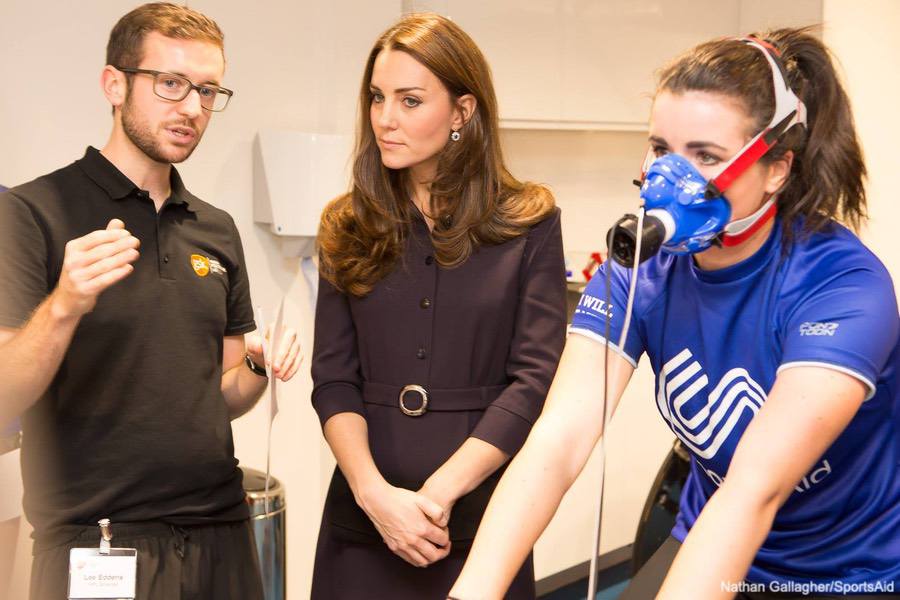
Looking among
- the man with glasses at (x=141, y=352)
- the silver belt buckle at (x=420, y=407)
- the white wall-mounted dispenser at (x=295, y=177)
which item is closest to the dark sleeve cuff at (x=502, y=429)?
the silver belt buckle at (x=420, y=407)

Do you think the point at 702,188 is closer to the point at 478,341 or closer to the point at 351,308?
the point at 478,341

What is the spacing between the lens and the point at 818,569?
136 cm

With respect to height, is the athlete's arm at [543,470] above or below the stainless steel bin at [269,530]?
above

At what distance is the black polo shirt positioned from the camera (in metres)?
1.74

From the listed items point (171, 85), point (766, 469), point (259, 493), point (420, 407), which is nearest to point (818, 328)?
point (766, 469)

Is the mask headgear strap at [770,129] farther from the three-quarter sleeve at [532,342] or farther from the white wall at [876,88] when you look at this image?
the white wall at [876,88]

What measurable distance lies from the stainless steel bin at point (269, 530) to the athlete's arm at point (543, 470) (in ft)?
4.04

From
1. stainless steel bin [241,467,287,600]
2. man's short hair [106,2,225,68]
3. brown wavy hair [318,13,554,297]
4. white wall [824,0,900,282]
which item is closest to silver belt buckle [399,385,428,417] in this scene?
brown wavy hair [318,13,554,297]

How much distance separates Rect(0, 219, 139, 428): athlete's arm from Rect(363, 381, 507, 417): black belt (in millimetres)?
612

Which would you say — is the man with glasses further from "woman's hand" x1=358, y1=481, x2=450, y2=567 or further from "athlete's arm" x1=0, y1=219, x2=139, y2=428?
"woman's hand" x1=358, y1=481, x2=450, y2=567

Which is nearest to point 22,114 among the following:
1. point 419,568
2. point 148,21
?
point 148,21

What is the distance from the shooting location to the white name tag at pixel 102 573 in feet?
5.63

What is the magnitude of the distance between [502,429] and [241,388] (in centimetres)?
54

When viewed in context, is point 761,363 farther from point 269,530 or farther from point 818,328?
point 269,530
